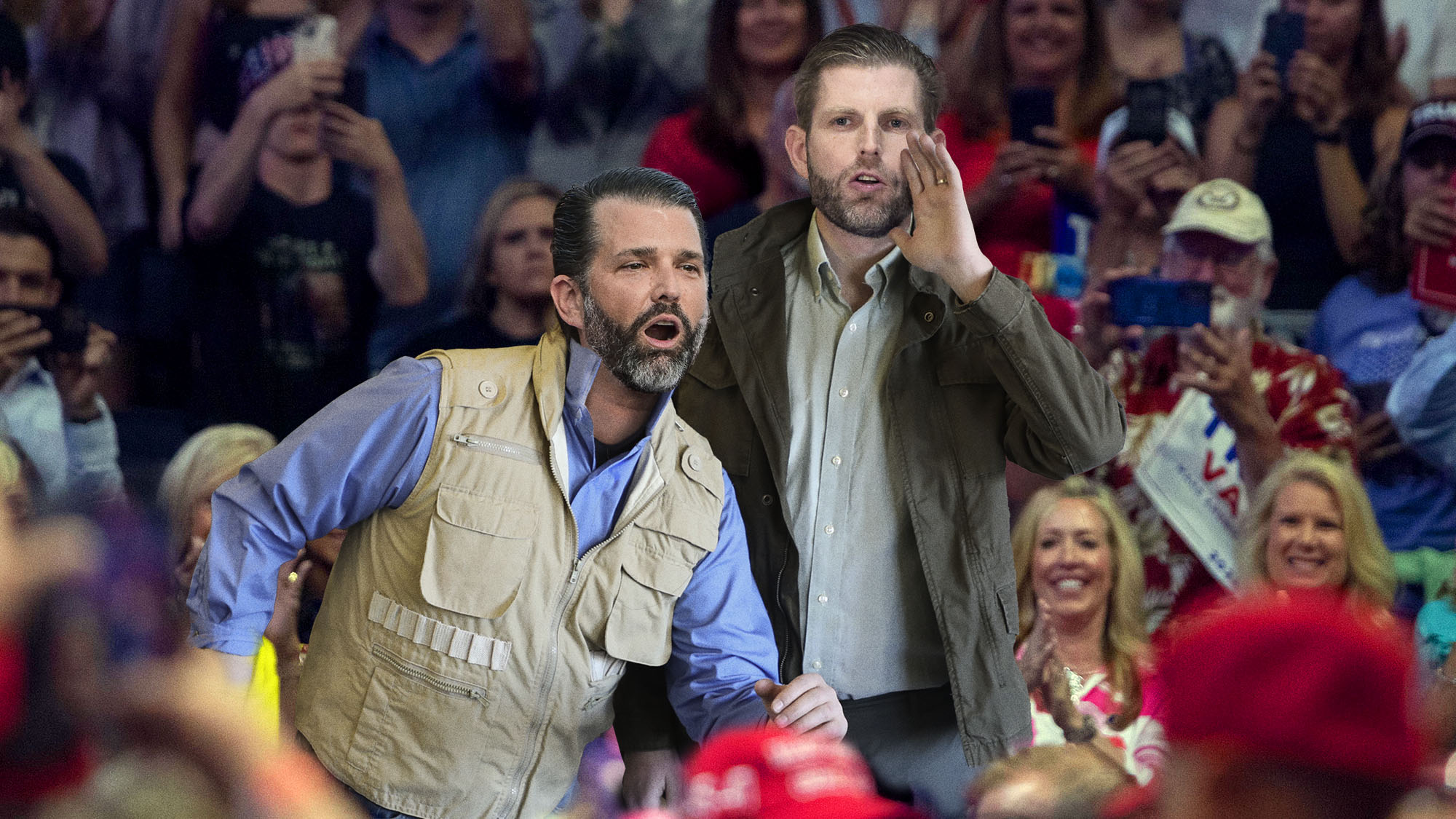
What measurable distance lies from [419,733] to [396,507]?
0.32m

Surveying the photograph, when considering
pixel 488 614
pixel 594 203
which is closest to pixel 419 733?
pixel 488 614

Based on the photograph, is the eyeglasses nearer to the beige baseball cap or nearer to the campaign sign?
the beige baseball cap

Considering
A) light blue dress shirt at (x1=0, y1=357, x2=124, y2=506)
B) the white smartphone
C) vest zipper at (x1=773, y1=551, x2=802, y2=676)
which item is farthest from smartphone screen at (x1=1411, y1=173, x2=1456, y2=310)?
light blue dress shirt at (x1=0, y1=357, x2=124, y2=506)

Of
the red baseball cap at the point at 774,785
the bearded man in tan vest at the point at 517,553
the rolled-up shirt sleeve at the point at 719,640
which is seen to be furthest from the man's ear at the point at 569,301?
the red baseball cap at the point at 774,785

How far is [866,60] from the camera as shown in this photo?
2377mm

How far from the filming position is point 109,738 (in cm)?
79

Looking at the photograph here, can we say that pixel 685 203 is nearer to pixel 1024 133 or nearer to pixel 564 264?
pixel 564 264

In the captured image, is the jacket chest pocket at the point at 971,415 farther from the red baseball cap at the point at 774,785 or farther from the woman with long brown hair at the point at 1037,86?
the woman with long brown hair at the point at 1037,86

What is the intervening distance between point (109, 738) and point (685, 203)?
152cm

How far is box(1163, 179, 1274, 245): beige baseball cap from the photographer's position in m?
4.26

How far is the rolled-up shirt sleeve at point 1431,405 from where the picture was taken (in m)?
4.26

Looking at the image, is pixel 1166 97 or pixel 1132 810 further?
pixel 1166 97

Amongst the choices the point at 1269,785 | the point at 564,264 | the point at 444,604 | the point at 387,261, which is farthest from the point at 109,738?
the point at 387,261

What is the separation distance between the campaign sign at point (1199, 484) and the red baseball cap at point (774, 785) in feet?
10.1
